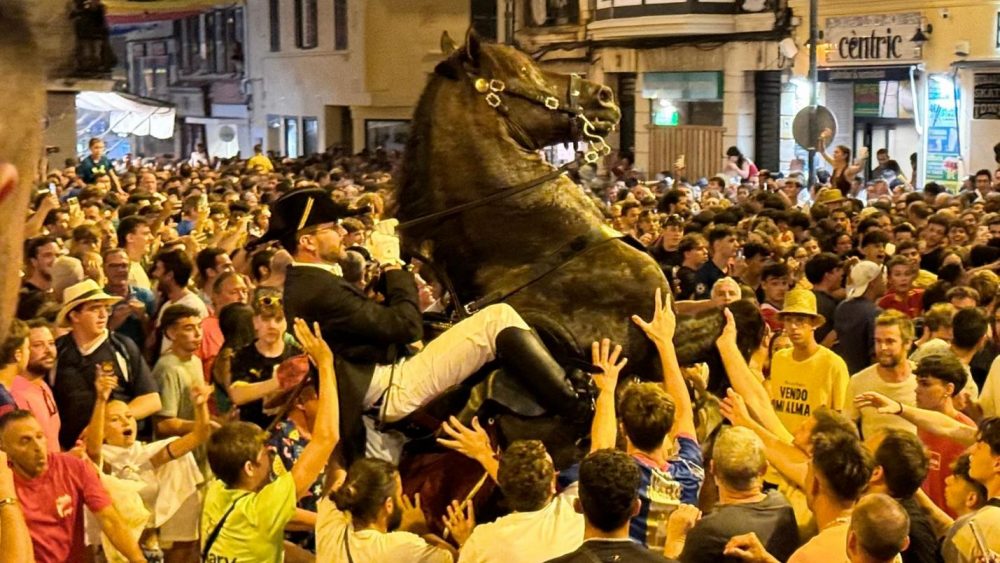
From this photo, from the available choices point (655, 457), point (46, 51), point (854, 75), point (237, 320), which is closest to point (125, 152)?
point (854, 75)

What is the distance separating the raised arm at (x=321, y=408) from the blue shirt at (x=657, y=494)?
1.17 metres

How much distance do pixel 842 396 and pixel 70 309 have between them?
3.76 metres

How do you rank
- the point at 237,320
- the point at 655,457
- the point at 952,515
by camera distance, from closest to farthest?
the point at 655,457, the point at 952,515, the point at 237,320

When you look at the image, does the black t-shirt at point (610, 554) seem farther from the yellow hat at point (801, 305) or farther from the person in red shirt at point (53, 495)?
the yellow hat at point (801, 305)

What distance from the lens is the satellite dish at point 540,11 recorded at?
100 ft

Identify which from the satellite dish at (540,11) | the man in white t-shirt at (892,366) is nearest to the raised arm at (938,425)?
the man in white t-shirt at (892,366)

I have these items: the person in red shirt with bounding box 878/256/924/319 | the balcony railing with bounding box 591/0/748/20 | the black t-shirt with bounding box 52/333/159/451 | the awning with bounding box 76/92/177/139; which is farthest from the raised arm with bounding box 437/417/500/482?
the awning with bounding box 76/92/177/139

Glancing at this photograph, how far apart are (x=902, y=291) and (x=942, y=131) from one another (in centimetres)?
1332

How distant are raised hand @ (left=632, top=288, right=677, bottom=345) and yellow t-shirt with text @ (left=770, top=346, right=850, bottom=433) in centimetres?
152

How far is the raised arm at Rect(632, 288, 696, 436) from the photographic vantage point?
17.5 feet

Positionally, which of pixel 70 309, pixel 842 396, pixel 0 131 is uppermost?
pixel 0 131

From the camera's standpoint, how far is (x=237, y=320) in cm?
734

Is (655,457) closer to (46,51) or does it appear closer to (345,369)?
(345,369)

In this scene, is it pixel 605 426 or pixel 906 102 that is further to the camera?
pixel 906 102
